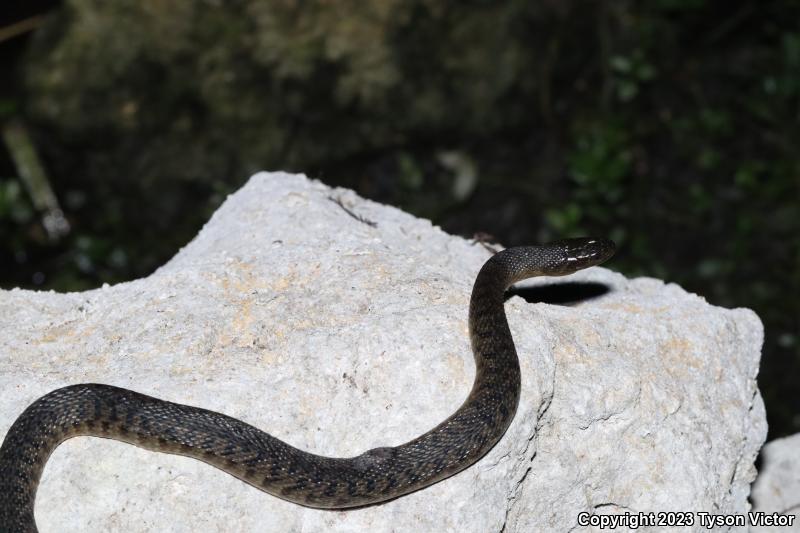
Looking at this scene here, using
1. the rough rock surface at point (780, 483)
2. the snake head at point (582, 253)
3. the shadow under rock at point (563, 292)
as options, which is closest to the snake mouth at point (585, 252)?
the snake head at point (582, 253)

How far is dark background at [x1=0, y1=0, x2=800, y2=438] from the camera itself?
11961mm

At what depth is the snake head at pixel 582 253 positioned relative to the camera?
688 cm

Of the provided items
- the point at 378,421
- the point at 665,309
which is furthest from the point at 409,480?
the point at 665,309

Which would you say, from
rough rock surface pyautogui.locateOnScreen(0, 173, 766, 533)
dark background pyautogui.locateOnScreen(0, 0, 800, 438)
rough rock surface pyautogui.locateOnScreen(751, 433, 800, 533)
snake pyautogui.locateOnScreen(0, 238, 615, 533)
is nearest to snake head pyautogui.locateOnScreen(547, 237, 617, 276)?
rough rock surface pyautogui.locateOnScreen(0, 173, 766, 533)

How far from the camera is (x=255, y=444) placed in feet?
17.1

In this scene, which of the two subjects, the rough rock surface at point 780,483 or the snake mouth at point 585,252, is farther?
the rough rock surface at point 780,483

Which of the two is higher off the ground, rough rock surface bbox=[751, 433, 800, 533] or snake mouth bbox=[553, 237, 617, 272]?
snake mouth bbox=[553, 237, 617, 272]

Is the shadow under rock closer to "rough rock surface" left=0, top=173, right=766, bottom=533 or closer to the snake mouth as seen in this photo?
the snake mouth

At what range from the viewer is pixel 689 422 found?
594 centimetres

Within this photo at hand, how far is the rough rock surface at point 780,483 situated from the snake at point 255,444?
3078 mm

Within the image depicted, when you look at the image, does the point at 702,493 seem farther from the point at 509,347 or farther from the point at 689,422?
the point at 509,347

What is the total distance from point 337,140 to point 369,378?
23.3ft

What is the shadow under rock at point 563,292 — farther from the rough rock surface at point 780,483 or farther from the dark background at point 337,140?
the dark background at point 337,140

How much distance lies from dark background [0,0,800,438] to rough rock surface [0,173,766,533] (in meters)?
5.56
